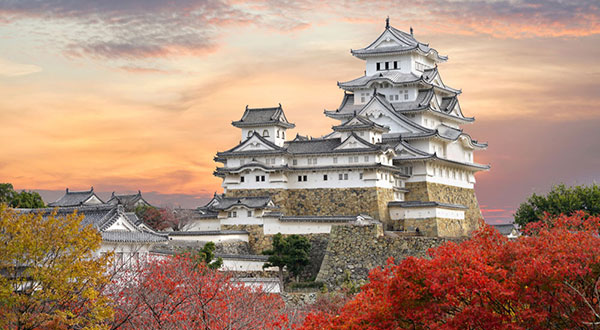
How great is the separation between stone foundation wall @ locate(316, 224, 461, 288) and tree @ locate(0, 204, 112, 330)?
22.0 m

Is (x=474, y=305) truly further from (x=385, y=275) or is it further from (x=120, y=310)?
(x=120, y=310)

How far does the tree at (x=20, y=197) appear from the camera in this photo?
5569cm

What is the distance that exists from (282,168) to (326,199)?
3898 mm

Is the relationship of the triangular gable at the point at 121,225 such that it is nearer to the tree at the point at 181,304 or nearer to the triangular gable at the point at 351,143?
the tree at the point at 181,304

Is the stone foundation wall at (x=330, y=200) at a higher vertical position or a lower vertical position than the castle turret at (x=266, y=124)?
lower

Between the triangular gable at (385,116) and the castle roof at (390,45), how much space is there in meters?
6.44

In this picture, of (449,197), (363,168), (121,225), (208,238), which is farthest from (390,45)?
(121,225)

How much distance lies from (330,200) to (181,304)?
93.6ft

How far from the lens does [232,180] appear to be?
189 feet

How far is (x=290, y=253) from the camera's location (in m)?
47.1

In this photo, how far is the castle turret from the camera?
58.5 m

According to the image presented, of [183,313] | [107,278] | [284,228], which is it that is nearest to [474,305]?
[183,313]

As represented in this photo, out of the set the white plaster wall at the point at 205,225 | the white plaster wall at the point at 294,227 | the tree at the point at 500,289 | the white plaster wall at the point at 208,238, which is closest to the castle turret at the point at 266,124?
the white plaster wall at the point at 205,225

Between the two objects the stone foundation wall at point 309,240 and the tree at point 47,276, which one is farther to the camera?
the stone foundation wall at point 309,240
